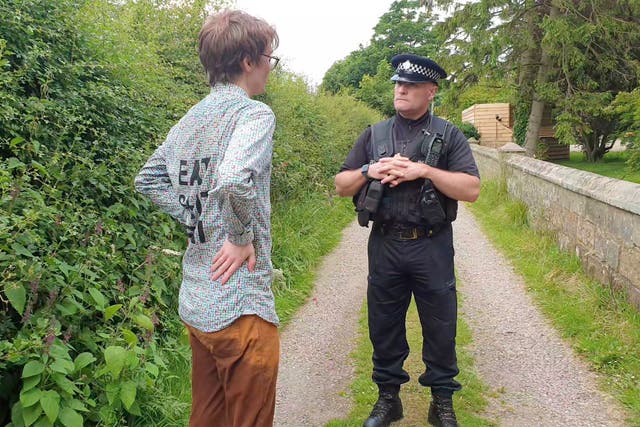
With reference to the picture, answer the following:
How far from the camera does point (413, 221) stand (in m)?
3.15

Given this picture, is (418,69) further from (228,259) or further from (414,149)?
(228,259)

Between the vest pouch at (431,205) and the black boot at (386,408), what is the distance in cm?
110

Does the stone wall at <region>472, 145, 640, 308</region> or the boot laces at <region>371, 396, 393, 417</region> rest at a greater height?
the stone wall at <region>472, 145, 640, 308</region>

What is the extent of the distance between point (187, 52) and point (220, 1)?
169 centimetres

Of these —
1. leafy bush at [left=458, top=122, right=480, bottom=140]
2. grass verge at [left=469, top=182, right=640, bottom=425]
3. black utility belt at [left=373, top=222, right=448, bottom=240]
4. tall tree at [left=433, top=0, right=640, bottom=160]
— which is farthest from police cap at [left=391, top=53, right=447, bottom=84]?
leafy bush at [left=458, top=122, right=480, bottom=140]

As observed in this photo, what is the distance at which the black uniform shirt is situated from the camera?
314 centimetres

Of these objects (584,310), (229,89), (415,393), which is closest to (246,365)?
(229,89)

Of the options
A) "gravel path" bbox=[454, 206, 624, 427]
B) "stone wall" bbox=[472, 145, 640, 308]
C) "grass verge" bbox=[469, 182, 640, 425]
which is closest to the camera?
"gravel path" bbox=[454, 206, 624, 427]

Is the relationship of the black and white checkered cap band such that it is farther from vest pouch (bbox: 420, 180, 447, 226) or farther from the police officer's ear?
the police officer's ear

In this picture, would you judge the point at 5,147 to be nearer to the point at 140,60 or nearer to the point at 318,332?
the point at 140,60

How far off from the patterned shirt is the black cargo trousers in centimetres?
135

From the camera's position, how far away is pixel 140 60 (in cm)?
530

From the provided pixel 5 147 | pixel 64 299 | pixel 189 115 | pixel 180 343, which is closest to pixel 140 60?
pixel 5 147

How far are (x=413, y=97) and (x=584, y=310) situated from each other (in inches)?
122
